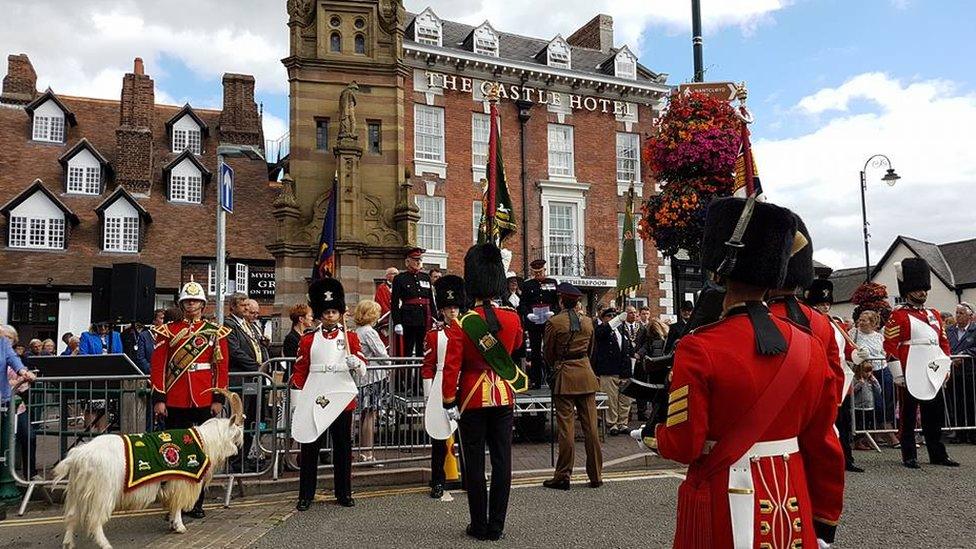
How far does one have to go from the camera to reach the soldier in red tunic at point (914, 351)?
8.49 m

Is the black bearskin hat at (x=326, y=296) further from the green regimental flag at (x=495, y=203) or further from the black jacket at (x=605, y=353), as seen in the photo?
the black jacket at (x=605, y=353)

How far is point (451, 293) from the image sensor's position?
740 centimetres

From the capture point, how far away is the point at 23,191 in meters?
29.8

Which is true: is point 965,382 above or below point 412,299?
below

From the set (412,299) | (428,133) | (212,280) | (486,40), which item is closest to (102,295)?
(412,299)

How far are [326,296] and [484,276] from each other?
1.93 metres

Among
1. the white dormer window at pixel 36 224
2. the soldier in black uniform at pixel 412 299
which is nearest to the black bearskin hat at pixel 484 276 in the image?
the soldier in black uniform at pixel 412 299

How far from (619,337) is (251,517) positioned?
7.93m

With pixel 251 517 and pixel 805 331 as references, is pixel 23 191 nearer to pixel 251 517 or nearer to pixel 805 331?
pixel 251 517

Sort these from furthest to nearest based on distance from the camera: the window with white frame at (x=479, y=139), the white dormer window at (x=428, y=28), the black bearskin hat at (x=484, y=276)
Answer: the window with white frame at (x=479, y=139), the white dormer window at (x=428, y=28), the black bearskin hat at (x=484, y=276)

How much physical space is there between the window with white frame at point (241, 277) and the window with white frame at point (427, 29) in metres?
11.6

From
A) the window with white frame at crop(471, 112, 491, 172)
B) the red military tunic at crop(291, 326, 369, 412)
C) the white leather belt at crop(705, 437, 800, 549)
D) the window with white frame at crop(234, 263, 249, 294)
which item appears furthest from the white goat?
the window with white frame at crop(234, 263, 249, 294)

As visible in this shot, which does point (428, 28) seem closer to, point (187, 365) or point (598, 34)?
point (598, 34)

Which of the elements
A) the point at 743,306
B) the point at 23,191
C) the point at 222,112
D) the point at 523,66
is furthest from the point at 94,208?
the point at 743,306
